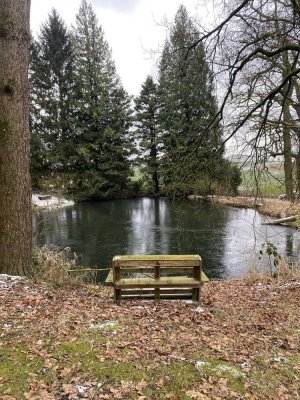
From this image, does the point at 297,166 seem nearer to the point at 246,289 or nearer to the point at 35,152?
the point at 246,289

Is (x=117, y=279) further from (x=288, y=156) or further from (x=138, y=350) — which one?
(x=288, y=156)

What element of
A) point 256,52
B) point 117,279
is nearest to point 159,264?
point 117,279

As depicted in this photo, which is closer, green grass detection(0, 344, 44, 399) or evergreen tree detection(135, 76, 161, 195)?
green grass detection(0, 344, 44, 399)

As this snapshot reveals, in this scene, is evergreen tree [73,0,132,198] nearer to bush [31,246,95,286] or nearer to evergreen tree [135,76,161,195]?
evergreen tree [135,76,161,195]

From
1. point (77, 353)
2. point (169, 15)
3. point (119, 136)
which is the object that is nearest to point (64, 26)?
point (119, 136)

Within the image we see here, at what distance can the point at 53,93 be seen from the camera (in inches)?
972

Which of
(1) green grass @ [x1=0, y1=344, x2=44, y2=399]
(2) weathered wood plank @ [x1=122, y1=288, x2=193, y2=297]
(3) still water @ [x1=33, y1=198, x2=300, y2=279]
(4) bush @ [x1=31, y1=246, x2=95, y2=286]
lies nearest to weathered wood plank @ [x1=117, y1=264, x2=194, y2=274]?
(2) weathered wood plank @ [x1=122, y1=288, x2=193, y2=297]

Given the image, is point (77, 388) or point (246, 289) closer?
point (77, 388)

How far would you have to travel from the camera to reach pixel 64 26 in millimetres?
24875

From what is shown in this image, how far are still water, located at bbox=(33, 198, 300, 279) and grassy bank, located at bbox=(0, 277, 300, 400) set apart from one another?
295 centimetres

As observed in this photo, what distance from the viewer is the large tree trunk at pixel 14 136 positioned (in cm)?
396

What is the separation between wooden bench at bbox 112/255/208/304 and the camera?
4551 millimetres

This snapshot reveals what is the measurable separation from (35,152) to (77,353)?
22.6 metres

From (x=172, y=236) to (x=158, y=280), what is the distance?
760cm
